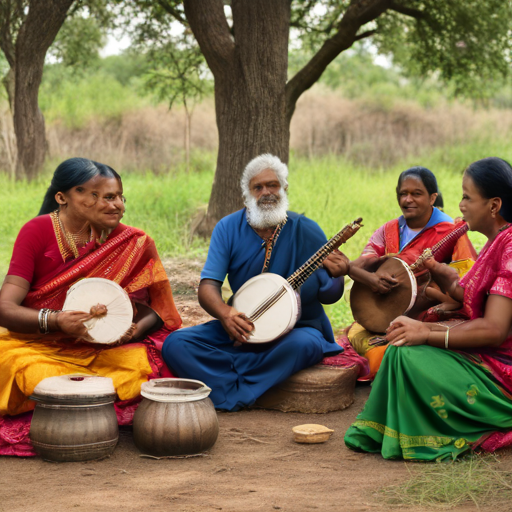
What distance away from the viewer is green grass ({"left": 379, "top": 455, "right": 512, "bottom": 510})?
9.67 feet

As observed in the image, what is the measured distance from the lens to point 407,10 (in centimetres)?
939

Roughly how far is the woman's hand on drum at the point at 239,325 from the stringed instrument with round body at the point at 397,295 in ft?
3.29

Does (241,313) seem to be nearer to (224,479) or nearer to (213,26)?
(224,479)

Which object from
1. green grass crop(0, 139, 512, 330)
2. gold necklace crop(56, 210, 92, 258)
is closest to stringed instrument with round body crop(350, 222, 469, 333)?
gold necklace crop(56, 210, 92, 258)

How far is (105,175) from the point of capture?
4473mm

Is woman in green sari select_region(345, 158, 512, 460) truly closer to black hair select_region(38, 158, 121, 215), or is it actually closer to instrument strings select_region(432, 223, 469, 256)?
instrument strings select_region(432, 223, 469, 256)

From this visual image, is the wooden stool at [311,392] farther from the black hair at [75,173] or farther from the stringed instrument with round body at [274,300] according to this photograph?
the black hair at [75,173]

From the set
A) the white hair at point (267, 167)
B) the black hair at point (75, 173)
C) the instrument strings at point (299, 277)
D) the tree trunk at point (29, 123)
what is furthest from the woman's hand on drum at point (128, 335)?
the tree trunk at point (29, 123)

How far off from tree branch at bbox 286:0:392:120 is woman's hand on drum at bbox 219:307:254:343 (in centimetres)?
457

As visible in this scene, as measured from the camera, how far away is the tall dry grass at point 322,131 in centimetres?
1742

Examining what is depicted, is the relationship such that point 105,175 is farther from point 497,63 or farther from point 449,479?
point 497,63

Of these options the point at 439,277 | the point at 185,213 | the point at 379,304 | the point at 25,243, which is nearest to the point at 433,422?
the point at 439,277

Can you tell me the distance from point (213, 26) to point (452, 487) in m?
6.46

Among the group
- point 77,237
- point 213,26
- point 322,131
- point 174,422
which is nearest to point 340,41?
point 213,26
